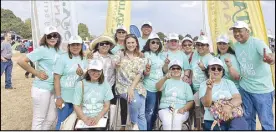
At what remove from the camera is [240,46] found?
159 inches

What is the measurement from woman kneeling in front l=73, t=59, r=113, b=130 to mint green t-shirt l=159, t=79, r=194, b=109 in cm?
86

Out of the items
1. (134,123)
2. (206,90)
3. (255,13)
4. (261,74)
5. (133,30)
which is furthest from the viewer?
(133,30)

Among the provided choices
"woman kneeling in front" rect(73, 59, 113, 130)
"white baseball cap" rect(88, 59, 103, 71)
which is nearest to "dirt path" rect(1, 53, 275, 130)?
"woman kneeling in front" rect(73, 59, 113, 130)

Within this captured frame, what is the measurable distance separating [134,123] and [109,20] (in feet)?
16.1

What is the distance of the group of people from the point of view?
382cm

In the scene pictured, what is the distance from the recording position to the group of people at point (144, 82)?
12.5 feet

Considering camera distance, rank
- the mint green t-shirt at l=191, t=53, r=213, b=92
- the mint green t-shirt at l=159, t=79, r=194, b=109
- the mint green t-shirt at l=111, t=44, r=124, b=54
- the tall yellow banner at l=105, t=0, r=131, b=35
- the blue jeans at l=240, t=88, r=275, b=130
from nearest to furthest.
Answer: the blue jeans at l=240, t=88, r=275, b=130 < the mint green t-shirt at l=159, t=79, r=194, b=109 < the mint green t-shirt at l=191, t=53, r=213, b=92 < the mint green t-shirt at l=111, t=44, r=124, b=54 < the tall yellow banner at l=105, t=0, r=131, b=35

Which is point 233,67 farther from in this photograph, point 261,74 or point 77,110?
point 77,110

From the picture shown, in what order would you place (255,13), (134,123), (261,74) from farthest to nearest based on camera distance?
(255,13), (134,123), (261,74)

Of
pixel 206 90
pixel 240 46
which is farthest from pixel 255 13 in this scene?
pixel 206 90

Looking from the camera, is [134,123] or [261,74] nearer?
[261,74]

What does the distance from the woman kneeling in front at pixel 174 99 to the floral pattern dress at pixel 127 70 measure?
39cm

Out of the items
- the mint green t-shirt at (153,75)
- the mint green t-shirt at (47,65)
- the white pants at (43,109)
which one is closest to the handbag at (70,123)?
the white pants at (43,109)

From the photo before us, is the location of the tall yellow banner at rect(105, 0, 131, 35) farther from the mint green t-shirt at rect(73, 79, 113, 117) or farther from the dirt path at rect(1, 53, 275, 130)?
the mint green t-shirt at rect(73, 79, 113, 117)
